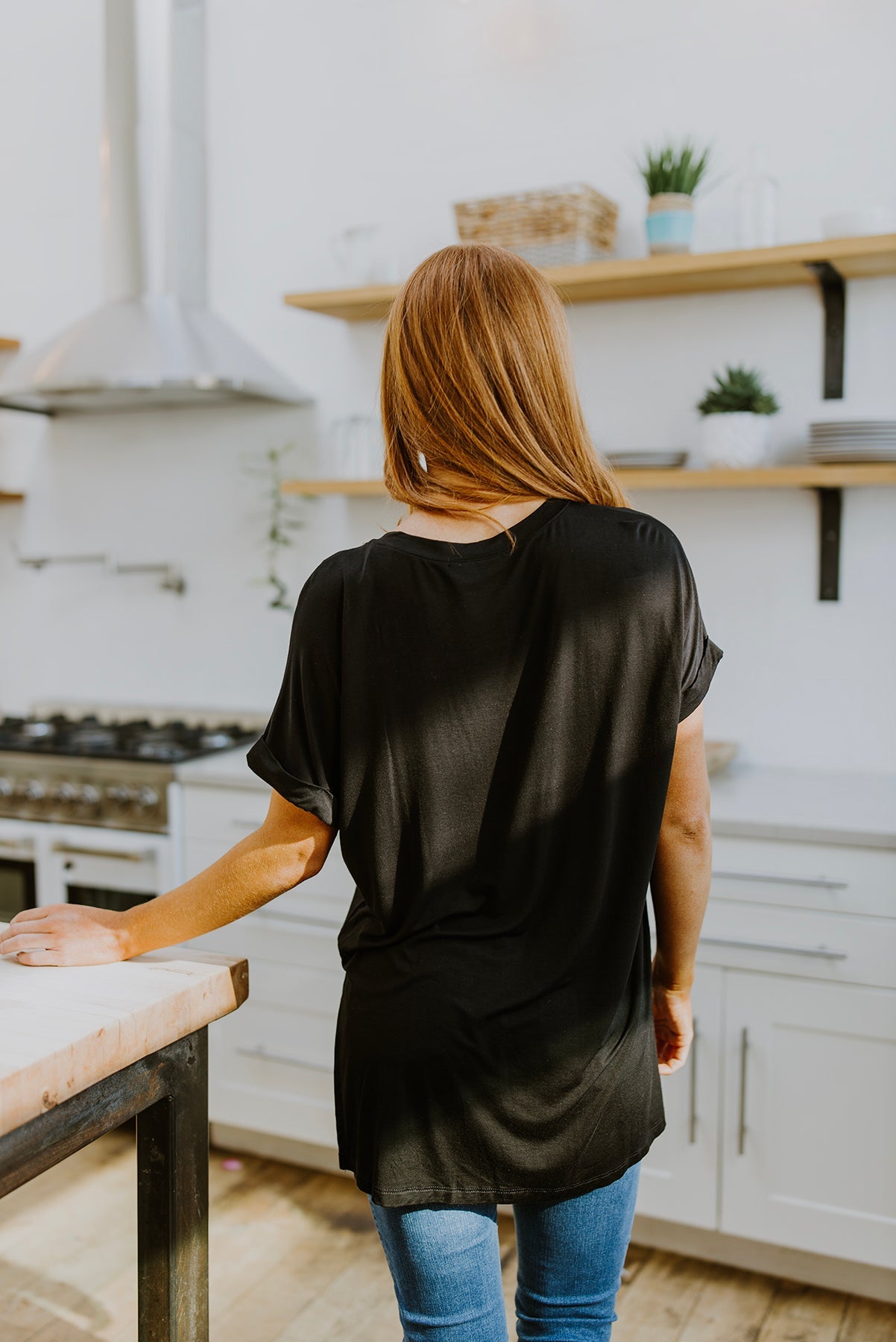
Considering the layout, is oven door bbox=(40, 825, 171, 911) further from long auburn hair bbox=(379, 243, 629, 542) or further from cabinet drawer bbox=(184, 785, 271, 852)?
long auburn hair bbox=(379, 243, 629, 542)

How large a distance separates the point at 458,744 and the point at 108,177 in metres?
2.57

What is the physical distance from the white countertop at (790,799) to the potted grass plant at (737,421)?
66 centimetres

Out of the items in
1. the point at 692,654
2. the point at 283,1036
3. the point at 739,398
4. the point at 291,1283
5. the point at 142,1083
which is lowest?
the point at 291,1283

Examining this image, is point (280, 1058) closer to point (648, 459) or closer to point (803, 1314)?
point (803, 1314)

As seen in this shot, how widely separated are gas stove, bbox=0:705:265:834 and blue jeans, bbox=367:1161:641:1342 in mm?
1683

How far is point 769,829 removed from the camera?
2102 mm

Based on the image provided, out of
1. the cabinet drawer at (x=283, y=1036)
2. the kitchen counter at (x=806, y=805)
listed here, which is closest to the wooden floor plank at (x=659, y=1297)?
the cabinet drawer at (x=283, y=1036)

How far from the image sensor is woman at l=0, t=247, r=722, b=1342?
1.02 meters

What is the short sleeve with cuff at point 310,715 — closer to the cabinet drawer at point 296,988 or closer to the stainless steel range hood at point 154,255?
the cabinet drawer at point 296,988

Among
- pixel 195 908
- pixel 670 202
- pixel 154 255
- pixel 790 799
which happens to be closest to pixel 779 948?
pixel 790 799

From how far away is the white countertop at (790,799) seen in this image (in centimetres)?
206

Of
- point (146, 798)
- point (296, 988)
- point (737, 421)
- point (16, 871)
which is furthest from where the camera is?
point (16, 871)

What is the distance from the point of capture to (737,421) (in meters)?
2.44

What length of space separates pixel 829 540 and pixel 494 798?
1.75 meters
